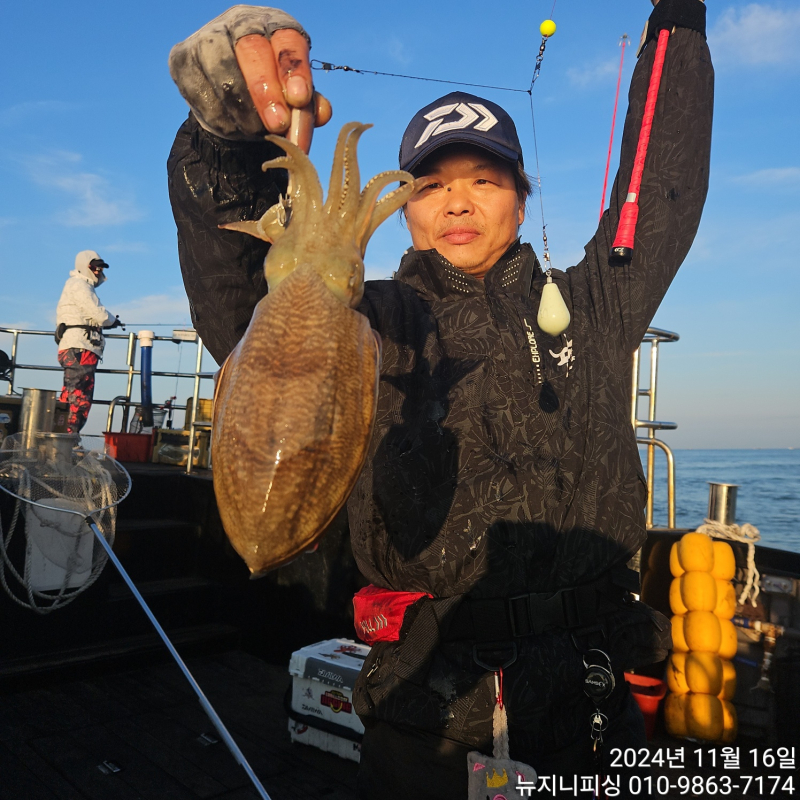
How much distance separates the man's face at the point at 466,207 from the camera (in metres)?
2.40

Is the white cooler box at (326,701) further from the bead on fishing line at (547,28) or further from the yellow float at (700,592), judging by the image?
the bead on fishing line at (547,28)

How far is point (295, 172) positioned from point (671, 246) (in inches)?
67.6

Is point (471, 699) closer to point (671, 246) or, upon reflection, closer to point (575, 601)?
point (575, 601)

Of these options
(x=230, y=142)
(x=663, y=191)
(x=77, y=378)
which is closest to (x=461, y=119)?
(x=663, y=191)

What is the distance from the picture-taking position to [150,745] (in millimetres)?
4488

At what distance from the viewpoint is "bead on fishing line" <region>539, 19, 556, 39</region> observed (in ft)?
13.7

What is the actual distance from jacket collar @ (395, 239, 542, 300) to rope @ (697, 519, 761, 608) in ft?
11.6

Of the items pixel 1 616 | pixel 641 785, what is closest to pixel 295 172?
pixel 641 785

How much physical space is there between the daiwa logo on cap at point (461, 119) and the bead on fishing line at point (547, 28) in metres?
2.24

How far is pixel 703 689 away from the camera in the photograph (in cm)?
455

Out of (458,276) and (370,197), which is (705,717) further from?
(370,197)

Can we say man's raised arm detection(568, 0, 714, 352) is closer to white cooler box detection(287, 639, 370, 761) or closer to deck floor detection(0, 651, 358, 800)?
white cooler box detection(287, 639, 370, 761)

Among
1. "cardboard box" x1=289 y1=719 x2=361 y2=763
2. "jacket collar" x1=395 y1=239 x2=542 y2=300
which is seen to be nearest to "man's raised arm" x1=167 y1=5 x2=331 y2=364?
"jacket collar" x1=395 y1=239 x2=542 y2=300

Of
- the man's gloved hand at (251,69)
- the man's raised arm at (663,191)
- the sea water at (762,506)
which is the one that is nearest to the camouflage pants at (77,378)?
the man's raised arm at (663,191)
